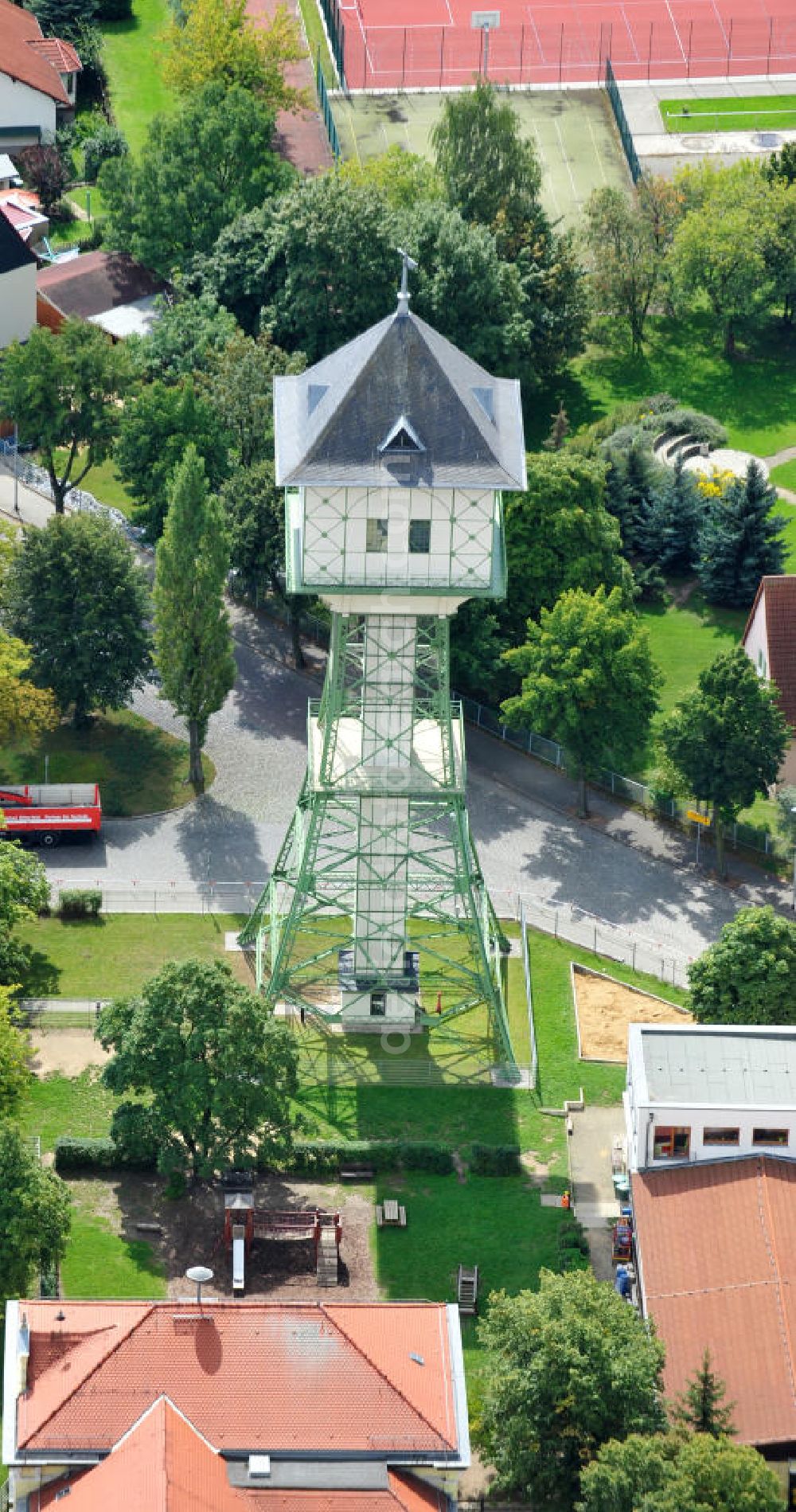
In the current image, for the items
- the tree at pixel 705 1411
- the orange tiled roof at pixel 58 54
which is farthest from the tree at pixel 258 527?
the tree at pixel 705 1411

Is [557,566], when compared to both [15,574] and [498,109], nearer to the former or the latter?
[15,574]

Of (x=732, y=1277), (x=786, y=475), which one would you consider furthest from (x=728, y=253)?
(x=732, y=1277)

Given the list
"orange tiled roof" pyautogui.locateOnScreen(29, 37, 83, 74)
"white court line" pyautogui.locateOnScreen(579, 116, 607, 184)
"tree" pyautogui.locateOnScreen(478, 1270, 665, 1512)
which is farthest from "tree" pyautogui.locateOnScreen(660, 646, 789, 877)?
"orange tiled roof" pyautogui.locateOnScreen(29, 37, 83, 74)

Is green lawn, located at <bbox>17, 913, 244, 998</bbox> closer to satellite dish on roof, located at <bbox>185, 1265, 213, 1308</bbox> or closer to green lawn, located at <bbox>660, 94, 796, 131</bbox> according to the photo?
satellite dish on roof, located at <bbox>185, 1265, 213, 1308</bbox>

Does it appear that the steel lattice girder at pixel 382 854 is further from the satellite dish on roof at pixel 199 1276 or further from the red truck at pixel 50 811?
the satellite dish on roof at pixel 199 1276

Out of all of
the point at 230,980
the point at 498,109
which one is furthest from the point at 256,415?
the point at 230,980

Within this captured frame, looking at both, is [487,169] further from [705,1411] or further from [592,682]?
[705,1411]
